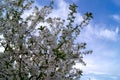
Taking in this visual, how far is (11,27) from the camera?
59.3ft

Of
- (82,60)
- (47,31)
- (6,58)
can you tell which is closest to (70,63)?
(82,60)

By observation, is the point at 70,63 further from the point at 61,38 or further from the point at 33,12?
the point at 33,12

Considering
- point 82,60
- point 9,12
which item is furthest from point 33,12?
point 82,60

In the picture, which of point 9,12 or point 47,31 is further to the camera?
point 9,12

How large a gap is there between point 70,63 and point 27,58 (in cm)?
234

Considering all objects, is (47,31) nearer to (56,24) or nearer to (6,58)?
(56,24)

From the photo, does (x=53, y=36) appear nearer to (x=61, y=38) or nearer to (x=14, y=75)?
(x=61, y=38)

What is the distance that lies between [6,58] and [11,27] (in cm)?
179

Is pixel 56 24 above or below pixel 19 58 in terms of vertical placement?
above

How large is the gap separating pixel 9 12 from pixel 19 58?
3151 mm

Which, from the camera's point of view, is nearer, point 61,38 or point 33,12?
point 61,38

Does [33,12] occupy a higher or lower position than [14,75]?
higher

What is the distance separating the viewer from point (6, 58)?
17.4 m

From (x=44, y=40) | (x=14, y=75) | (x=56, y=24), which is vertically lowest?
(x=14, y=75)
